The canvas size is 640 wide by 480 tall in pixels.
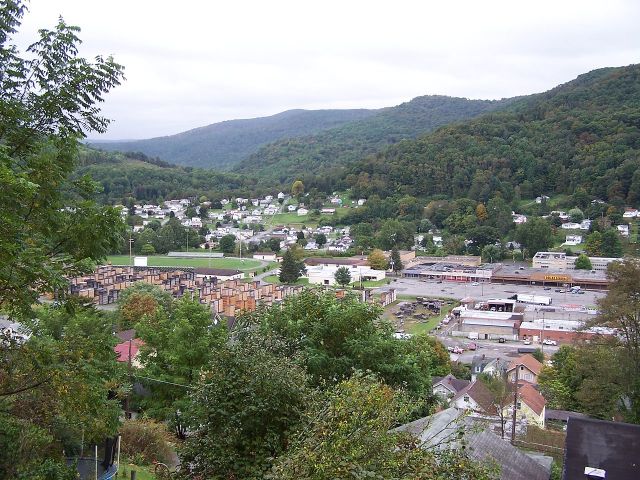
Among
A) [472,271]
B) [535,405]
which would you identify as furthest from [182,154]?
[535,405]

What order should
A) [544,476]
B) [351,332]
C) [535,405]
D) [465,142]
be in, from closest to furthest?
[544,476] → [351,332] → [535,405] → [465,142]

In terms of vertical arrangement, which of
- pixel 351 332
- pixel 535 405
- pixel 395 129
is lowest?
pixel 535 405

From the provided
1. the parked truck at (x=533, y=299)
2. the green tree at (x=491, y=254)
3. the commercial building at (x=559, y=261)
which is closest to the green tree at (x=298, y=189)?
the green tree at (x=491, y=254)

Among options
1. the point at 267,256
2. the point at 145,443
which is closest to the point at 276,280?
the point at 267,256

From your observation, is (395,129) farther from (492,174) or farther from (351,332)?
(351,332)

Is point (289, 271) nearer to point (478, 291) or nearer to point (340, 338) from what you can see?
point (478, 291)

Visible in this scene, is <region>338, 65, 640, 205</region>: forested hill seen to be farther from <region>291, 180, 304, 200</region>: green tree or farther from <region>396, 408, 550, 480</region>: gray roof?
<region>396, 408, 550, 480</region>: gray roof
